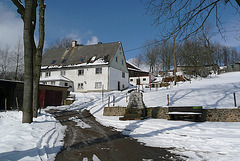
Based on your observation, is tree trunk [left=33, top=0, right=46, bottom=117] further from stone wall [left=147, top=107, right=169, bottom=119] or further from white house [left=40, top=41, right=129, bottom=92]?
white house [left=40, top=41, right=129, bottom=92]

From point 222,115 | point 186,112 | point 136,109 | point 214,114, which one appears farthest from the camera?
point 136,109

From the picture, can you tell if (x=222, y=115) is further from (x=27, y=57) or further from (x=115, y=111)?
(x=27, y=57)

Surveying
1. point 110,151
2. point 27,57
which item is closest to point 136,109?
point 110,151

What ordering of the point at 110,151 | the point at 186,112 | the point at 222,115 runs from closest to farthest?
the point at 110,151 < the point at 222,115 < the point at 186,112

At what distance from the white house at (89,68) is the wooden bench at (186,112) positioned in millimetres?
19065

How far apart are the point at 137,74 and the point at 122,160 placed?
46536mm

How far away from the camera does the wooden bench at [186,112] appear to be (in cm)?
957

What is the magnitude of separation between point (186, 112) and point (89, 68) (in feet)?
79.1

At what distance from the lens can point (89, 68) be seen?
31438mm

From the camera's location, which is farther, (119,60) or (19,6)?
(119,60)

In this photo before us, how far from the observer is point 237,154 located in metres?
4.34

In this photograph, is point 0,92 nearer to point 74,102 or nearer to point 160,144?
point 74,102

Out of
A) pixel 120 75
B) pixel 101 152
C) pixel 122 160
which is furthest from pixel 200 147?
pixel 120 75

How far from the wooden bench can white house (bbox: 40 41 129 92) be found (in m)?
19.1
